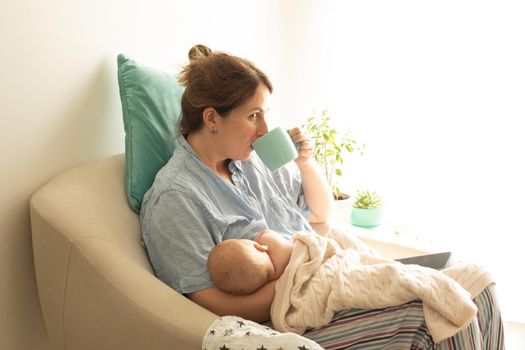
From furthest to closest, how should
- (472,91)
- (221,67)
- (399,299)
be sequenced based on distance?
(472,91) < (221,67) < (399,299)

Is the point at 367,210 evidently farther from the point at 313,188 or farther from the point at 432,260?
the point at 432,260

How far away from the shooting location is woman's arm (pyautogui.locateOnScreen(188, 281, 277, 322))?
137 centimetres

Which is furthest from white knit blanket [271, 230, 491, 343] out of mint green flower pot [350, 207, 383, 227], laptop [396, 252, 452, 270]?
mint green flower pot [350, 207, 383, 227]

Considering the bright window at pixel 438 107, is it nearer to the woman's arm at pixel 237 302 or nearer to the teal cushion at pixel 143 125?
the teal cushion at pixel 143 125

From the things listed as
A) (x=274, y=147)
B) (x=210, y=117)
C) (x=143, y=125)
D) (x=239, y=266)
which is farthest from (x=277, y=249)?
(x=143, y=125)

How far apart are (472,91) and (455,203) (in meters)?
0.48

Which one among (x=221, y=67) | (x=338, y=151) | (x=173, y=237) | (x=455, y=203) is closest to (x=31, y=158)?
(x=173, y=237)

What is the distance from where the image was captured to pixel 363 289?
1.32 m

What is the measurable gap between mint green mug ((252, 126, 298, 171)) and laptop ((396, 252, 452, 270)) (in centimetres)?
43

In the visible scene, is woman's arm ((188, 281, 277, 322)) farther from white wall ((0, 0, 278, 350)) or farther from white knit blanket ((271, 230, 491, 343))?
white wall ((0, 0, 278, 350))

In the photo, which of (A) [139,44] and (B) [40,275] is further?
(A) [139,44]

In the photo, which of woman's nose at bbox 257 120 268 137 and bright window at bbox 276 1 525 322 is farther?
bright window at bbox 276 1 525 322

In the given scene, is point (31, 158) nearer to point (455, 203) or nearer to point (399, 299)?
point (399, 299)

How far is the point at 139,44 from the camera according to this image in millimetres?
1794
